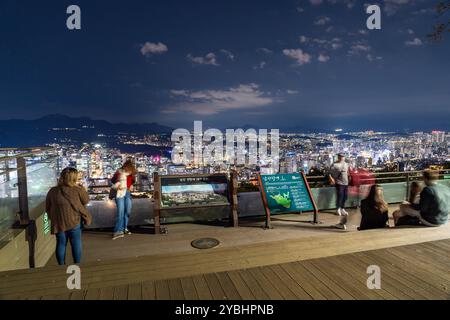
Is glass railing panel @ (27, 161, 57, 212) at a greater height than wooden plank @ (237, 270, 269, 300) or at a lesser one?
greater

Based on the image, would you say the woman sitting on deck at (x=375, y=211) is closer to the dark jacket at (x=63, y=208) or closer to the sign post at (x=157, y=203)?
the sign post at (x=157, y=203)

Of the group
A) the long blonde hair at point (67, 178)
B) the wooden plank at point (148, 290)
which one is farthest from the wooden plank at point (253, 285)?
the long blonde hair at point (67, 178)

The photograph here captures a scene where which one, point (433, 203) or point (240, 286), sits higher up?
point (433, 203)

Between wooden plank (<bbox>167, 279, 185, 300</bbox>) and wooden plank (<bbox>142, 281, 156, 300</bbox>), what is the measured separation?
164 mm

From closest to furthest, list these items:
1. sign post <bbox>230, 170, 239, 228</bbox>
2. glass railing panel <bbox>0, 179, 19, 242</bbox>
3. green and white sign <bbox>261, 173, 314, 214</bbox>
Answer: glass railing panel <bbox>0, 179, 19, 242</bbox> → sign post <bbox>230, 170, 239, 228</bbox> → green and white sign <bbox>261, 173, 314, 214</bbox>

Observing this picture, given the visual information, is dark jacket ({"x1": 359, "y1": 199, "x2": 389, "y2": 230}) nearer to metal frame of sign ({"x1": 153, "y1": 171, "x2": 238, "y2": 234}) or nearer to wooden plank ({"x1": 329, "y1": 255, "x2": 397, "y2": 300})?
wooden plank ({"x1": 329, "y1": 255, "x2": 397, "y2": 300})

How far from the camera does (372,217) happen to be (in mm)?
4469

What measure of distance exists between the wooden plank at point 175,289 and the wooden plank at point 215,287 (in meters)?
0.29

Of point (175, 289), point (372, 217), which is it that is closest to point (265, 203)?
point (372, 217)

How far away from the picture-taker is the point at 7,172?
12.7 feet

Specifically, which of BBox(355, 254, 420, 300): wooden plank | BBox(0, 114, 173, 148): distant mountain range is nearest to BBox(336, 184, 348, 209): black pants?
BBox(355, 254, 420, 300): wooden plank

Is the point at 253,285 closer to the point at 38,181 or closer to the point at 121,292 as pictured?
the point at 121,292

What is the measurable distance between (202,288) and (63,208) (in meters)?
2.42

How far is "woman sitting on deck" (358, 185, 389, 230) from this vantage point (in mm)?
4430
